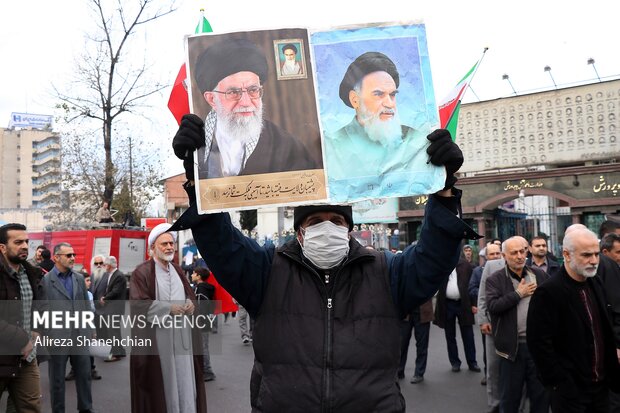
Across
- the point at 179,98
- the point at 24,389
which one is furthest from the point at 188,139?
the point at 24,389

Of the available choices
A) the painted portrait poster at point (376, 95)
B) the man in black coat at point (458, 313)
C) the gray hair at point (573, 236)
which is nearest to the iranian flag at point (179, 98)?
the painted portrait poster at point (376, 95)

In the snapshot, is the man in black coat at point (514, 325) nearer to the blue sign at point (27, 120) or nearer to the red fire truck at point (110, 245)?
the red fire truck at point (110, 245)

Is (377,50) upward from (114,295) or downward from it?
upward

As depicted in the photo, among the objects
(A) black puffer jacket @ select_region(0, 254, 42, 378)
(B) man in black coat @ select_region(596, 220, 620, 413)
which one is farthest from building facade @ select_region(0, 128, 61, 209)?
(B) man in black coat @ select_region(596, 220, 620, 413)

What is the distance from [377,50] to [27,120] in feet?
409

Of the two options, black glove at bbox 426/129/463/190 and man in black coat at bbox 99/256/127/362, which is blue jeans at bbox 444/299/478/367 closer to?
man in black coat at bbox 99/256/127/362

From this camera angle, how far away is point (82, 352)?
7430mm

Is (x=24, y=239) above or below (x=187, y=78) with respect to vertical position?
below

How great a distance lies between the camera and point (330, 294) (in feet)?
8.82

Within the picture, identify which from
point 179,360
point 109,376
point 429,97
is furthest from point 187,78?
point 109,376

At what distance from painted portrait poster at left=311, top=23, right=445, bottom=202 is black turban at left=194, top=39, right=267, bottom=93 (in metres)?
0.28

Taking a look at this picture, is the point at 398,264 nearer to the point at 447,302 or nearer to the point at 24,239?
the point at 24,239

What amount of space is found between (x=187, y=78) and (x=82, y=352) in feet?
19.2

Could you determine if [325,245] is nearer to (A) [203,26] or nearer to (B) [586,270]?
(A) [203,26]
